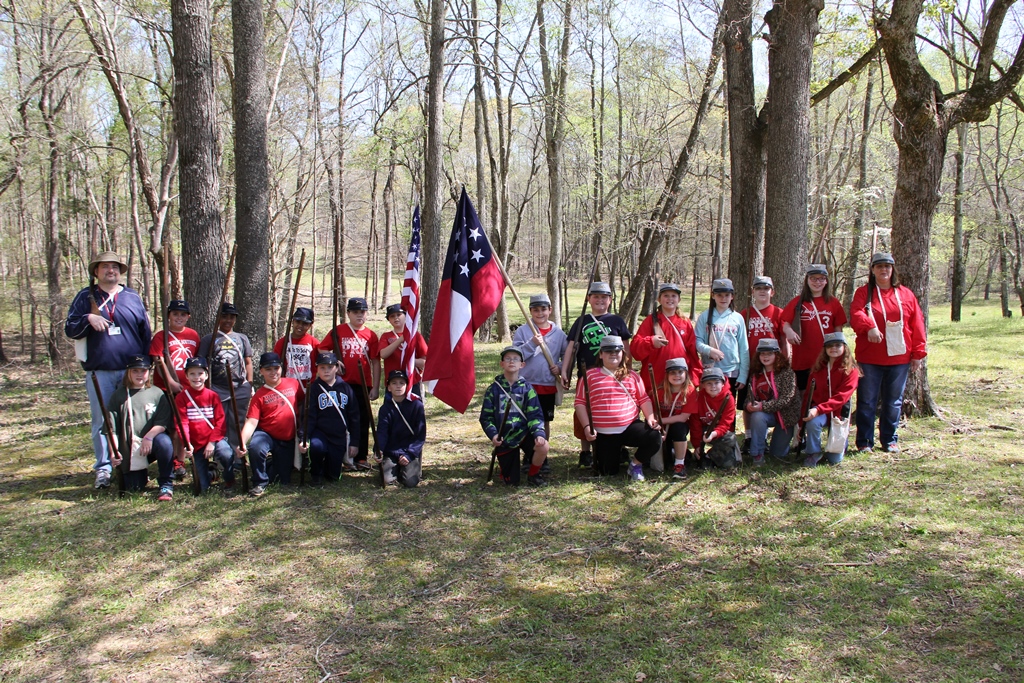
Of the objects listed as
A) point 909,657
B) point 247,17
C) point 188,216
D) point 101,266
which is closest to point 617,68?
point 247,17

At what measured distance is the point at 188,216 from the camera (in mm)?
8461

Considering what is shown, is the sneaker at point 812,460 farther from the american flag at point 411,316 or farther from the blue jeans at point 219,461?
the blue jeans at point 219,461

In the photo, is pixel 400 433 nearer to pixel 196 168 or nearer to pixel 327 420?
pixel 327 420

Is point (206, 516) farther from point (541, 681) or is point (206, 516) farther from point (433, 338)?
point (541, 681)

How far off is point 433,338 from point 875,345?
4.42m

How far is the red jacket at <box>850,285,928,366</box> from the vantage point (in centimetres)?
718

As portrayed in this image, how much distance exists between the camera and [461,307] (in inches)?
265

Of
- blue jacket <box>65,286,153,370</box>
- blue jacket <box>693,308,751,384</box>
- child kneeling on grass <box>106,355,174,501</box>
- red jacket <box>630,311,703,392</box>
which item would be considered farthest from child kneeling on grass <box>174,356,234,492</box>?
blue jacket <box>693,308,751,384</box>

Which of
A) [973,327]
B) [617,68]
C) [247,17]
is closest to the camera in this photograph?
[247,17]

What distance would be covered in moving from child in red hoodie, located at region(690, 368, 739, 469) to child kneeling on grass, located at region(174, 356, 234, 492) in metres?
4.49

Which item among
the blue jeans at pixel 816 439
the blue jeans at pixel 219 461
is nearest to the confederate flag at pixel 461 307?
the blue jeans at pixel 219 461

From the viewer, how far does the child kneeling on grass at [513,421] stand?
6.73m

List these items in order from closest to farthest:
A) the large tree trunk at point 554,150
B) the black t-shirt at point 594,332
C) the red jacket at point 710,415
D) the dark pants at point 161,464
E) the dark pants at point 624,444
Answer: the dark pants at point 161,464 < the dark pants at point 624,444 < the red jacket at point 710,415 < the black t-shirt at point 594,332 < the large tree trunk at point 554,150

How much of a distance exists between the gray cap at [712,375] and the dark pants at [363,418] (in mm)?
3447
